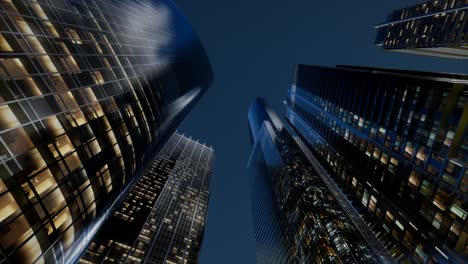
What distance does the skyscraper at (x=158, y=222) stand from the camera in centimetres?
9656

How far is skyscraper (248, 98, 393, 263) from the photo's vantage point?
230 feet

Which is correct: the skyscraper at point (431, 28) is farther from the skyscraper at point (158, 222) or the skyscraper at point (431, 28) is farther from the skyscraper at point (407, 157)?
the skyscraper at point (158, 222)

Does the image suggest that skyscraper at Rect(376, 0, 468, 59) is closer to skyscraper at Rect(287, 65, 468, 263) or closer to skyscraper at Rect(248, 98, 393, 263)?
skyscraper at Rect(287, 65, 468, 263)

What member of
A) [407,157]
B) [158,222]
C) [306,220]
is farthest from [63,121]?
[158,222]

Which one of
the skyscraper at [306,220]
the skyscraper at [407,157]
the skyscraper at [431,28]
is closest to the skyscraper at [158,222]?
the skyscraper at [306,220]

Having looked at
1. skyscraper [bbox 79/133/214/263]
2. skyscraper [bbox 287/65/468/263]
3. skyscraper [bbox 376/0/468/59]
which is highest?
skyscraper [bbox 376/0/468/59]

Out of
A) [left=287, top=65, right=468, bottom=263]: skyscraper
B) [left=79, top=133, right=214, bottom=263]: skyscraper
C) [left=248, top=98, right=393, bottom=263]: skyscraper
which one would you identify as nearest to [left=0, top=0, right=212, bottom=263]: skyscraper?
[left=248, top=98, right=393, bottom=263]: skyscraper

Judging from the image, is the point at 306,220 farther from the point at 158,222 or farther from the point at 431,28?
the point at 431,28

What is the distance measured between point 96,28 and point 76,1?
176 inches

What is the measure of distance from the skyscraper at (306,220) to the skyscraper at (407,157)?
14.8ft

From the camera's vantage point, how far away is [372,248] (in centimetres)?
7012

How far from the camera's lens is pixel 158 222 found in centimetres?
11919

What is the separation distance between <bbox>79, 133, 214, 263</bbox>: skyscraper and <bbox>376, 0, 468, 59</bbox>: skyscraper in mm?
113433

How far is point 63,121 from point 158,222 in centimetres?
9597
